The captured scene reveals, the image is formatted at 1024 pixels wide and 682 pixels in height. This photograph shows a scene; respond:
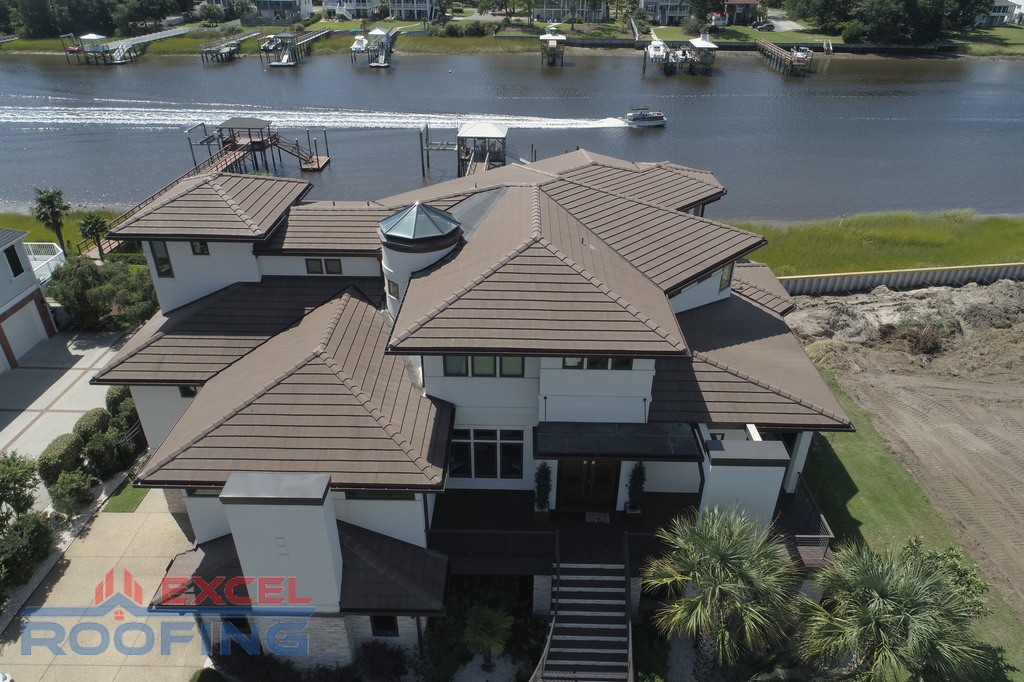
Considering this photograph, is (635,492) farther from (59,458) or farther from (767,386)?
(59,458)

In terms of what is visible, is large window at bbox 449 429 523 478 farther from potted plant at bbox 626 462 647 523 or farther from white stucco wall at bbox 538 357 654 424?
potted plant at bbox 626 462 647 523

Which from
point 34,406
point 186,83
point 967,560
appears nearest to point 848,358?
point 967,560

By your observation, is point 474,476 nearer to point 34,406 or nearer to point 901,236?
point 34,406

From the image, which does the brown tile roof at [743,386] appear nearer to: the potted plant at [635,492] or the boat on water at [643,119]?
the potted plant at [635,492]

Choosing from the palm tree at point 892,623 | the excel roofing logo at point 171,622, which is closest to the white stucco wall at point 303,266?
the excel roofing logo at point 171,622

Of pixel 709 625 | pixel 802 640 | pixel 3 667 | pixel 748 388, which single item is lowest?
pixel 3 667
